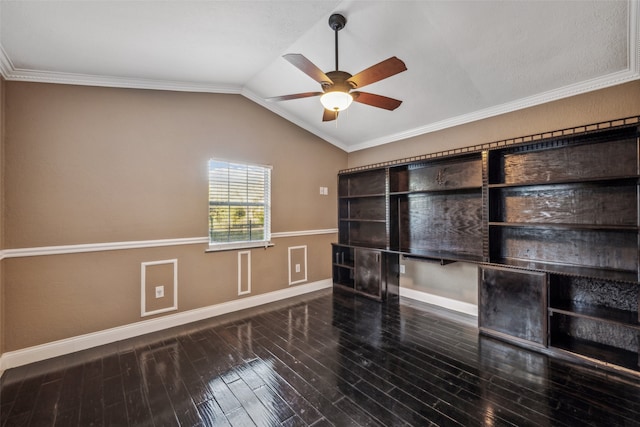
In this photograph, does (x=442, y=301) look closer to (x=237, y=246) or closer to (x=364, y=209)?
(x=364, y=209)

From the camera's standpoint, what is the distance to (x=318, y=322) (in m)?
3.31

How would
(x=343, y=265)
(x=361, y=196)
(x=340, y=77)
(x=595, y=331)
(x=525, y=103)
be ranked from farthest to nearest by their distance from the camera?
(x=343, y=265) → (x=361, y=196) → (x=525, y=103) → (x=595, y=331) → (x=340, y=77)

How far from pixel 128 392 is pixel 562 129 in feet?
14.4

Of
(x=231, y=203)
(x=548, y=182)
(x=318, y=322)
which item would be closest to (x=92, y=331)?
(x=231, y=203)

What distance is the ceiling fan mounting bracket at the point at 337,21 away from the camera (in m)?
2.32

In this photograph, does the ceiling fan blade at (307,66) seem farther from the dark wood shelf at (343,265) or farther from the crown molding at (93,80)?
the dark wood shelf at (343,265)

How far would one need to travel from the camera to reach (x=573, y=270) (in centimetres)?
252

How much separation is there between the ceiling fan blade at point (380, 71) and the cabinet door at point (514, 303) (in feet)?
7.44

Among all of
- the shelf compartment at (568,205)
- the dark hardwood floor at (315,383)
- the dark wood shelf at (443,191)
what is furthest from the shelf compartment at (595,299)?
the dark wood shelf at (443,191)

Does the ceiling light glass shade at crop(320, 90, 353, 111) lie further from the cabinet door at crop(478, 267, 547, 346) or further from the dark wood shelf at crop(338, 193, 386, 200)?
the cabinet door at crop(478, 267, 547, 346)

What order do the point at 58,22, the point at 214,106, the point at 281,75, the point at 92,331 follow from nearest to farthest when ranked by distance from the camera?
the point at 58,22 < the point at 92,331 < the point at 281,75 < the point at 214,106

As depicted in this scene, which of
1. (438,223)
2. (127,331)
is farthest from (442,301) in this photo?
(127,331)

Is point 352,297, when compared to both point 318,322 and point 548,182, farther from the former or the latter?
point 548,182

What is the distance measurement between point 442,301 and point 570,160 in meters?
2.19
